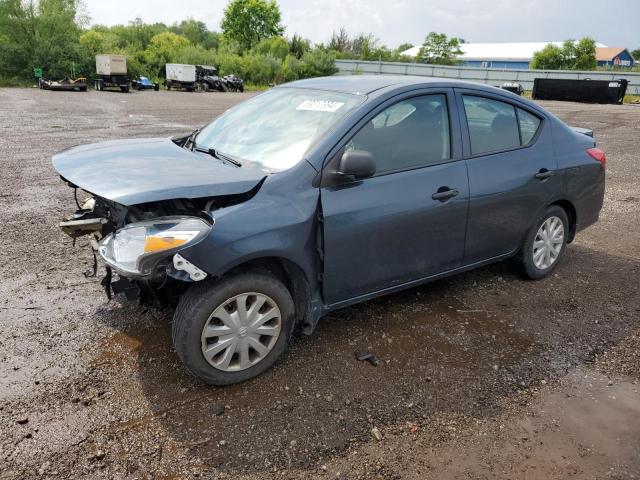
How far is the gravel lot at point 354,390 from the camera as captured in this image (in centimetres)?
253

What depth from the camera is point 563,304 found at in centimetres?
431

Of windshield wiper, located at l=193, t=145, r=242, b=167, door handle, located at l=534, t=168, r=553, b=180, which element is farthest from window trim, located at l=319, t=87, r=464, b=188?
door handle, located at l=534, t=168, r=553, b=180

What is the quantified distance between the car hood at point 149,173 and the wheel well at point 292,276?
0.47m

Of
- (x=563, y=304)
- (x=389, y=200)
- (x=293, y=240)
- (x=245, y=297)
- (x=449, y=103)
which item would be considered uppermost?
(x=449, y=103)

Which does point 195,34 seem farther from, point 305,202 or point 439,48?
point 305,202

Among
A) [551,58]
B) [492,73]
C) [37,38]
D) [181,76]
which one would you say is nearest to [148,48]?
[37,38]

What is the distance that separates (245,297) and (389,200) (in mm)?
1130

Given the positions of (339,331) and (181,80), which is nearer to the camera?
(339,331)

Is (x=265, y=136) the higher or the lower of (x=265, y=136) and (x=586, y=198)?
the higher

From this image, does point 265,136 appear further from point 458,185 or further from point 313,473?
point 313,473

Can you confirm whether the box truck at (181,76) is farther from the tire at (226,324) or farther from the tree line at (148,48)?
the tire at (226,324)

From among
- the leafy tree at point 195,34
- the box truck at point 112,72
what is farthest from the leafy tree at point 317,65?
the leafy tree at point 195,34

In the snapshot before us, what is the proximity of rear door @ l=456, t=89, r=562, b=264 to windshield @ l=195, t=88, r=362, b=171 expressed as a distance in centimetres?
106


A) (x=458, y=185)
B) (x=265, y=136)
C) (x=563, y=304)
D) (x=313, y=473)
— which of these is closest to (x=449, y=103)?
(x=458, y=185)
